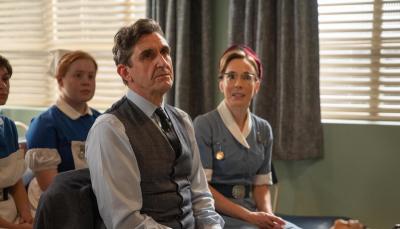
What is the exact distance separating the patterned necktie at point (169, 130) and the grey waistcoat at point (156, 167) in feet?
0.08

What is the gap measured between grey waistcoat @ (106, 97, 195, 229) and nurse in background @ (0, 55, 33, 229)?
0.71 metres

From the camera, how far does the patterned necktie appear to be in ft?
4.89

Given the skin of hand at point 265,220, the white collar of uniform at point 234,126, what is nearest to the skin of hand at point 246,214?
the skin of hand at point 265,220

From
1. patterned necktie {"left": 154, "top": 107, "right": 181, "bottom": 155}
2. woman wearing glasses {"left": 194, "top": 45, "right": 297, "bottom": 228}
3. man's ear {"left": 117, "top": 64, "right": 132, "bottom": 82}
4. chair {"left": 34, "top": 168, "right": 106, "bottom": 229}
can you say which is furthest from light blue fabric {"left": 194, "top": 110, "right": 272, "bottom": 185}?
chair {"left": 34, "top": 168, "right": 106, "bottom": 229}

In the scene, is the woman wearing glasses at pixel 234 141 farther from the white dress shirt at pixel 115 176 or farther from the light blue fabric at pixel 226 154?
the white dress shirt at pixel 115 176

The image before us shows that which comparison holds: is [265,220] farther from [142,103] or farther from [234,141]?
[142,103]

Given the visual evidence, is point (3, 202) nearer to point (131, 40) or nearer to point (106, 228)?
point (106, 228)

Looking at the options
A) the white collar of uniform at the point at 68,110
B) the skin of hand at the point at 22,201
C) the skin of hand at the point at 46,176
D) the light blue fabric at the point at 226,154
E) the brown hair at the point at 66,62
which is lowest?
the skin of hand at the point at 22,201

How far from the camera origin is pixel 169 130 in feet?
5.00

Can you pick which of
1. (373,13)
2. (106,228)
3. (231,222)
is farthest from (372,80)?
(106,228)

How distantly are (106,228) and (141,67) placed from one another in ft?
1.67

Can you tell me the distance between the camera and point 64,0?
3.36 m

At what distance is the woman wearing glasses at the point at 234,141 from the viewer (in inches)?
78.7

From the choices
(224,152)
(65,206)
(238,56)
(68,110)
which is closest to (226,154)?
→ (224,152)
